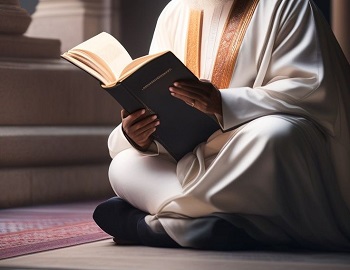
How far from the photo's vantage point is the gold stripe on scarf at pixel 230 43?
5.71 m

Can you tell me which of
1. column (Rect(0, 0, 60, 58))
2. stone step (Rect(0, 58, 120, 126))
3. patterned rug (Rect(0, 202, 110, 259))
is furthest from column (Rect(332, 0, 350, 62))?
patterned rug (Rect(0, 202, 110, 259))

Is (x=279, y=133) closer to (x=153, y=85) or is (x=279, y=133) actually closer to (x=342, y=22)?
(x=153, y=85)

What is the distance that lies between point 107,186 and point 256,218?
14.6ft

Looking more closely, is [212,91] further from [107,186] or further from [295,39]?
[107,186]

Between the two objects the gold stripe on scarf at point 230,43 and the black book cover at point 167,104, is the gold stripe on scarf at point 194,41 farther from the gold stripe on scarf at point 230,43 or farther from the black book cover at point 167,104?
the black book cover at point 167,104

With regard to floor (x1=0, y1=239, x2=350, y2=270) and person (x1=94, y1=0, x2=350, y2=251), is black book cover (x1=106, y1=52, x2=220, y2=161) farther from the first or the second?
floor (x1=0, y1=239, x2=350, y2=270)

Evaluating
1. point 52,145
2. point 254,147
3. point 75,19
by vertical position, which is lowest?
point 52,145

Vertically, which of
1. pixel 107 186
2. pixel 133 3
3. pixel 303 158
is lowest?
pixel 107 186

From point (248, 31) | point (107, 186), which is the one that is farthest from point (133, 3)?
point (248, 31)

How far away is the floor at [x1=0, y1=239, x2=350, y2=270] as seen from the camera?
192 inches

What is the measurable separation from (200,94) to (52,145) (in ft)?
13.7

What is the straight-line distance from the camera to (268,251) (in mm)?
5438

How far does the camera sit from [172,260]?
5117 millimetres

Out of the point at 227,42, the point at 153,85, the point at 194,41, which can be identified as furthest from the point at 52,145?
the point at 153,85
